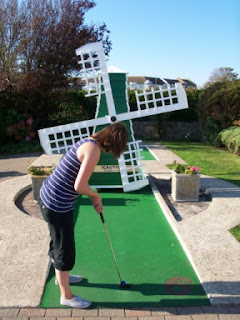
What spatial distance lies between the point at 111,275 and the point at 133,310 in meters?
0.68

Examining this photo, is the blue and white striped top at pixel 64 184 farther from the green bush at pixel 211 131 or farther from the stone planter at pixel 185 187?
the green bush at pixel 211 131

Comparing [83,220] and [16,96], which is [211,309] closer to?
[83,220]

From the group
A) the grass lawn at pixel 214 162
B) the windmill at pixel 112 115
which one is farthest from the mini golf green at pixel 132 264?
the grass lawn at pixel 214 162

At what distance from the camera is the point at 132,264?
397 centimetres

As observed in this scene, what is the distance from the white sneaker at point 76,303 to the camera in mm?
3070

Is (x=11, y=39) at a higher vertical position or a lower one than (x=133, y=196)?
higher

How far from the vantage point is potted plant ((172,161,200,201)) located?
6504 millimetres

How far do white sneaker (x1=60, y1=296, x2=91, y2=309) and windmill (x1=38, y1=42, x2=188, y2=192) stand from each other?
12.0 ft

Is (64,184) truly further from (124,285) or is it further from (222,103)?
(222,103)

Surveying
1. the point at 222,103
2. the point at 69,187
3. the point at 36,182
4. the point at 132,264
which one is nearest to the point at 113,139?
the point at 69,187

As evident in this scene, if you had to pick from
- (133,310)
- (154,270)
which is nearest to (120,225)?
(154,270)

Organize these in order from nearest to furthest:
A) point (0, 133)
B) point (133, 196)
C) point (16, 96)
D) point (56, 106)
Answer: point (133, 196) < point (0, 133) < point (16, 96) < point (56, 106)

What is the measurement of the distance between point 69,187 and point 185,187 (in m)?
4.19

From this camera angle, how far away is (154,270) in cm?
383
